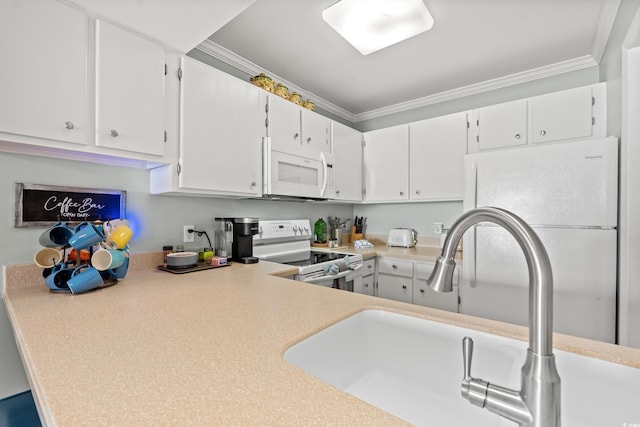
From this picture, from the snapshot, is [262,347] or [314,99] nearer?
[262,347]

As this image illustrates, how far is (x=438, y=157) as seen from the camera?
263 cm

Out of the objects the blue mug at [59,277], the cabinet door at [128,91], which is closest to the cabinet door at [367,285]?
the cabinet door at [128,91]

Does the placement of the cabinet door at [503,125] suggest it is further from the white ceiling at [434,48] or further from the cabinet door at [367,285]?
the cabinet door at [367,285]

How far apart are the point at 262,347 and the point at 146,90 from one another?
144 cm

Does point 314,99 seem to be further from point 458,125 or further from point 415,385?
point 415,385

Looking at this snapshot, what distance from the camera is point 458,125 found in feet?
8.34

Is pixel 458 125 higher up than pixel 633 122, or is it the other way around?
pixel 458 125

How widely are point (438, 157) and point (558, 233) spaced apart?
1.19 m

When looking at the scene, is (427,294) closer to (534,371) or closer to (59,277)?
(534,371)

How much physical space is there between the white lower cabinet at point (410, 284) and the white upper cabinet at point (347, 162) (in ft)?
2.43

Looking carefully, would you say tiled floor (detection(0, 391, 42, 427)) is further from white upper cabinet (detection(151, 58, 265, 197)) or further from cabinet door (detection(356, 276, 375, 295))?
cabinet door (detection(356, 276, 375, 295))

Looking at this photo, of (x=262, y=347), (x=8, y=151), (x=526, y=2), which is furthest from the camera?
(x=526, y=2)

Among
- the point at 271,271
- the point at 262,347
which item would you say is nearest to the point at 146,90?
the point at 271,271

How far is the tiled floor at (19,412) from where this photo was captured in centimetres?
117
